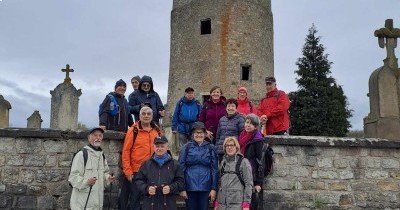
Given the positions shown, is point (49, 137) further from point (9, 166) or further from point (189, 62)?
point (189, 62)

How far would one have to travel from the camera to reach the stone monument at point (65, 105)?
1301cm

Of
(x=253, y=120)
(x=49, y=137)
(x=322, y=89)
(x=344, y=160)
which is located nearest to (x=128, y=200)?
(x=49, y=137)

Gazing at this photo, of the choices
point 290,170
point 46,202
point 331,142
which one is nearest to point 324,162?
point 331,142

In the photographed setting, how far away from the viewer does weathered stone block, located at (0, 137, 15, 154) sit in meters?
6.92

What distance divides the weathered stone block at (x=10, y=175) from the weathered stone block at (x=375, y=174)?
5.76m

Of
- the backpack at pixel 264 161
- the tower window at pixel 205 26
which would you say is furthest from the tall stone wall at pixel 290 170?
the tower window at pixel 205 26

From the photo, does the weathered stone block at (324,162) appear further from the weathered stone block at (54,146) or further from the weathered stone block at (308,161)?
the weathered stone block at (54,146)

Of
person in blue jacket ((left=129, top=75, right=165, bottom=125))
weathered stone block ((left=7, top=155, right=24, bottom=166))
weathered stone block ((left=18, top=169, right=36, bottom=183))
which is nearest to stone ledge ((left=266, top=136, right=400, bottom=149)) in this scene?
person in blue jacket ((left=129, top=75, right=165, bottom=125))

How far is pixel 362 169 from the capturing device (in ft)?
24.6

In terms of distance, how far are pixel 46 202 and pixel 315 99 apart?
21.6 meters

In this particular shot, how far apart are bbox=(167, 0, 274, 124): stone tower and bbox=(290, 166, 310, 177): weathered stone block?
11.9 metres

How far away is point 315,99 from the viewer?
26.2 meters

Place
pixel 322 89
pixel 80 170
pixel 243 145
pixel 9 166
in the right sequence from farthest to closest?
pixel 322 89 < pixel 9 166 < pixel 243 145 < pixel 80 170

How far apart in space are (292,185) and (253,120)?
1.86m
